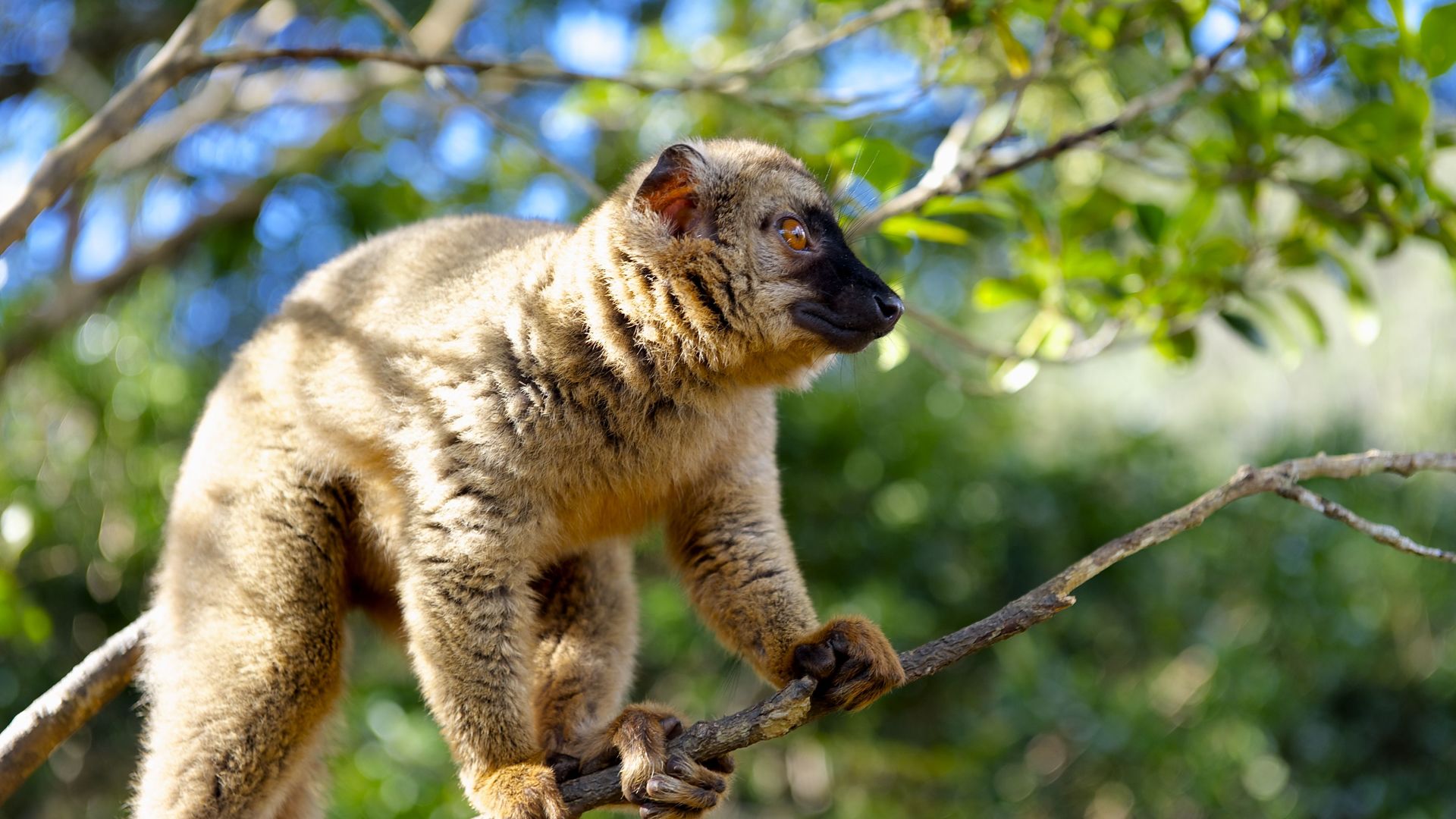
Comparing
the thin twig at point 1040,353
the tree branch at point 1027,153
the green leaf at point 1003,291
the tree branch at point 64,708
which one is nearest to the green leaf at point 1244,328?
the thin twig at point 1040,353

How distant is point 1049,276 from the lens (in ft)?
15.7

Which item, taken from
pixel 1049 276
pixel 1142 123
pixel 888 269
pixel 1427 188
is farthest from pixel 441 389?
pixel 1427 188

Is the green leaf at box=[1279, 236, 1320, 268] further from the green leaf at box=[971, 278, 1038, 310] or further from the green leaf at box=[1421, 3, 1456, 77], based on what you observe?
the green leaf at box=[971, 278, 1038, 310]

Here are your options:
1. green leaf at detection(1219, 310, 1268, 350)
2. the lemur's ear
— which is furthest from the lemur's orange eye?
green leaf at detection(1219, 310, 1268, 350)

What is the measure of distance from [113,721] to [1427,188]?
28.7 ft

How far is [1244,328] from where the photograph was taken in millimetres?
4910

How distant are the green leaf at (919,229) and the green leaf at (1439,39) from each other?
1577 millimetres

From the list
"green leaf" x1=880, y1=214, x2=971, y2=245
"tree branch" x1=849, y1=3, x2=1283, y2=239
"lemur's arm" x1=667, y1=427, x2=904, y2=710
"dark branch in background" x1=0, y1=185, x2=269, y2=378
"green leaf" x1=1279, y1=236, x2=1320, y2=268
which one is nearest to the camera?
"lemur's arm" x1=667, y1=427, x2=904, y2=710

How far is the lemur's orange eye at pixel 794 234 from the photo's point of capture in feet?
11.8

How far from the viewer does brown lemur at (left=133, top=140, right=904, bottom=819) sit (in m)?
3.29

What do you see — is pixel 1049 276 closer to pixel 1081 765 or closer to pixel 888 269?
pixel 888 269

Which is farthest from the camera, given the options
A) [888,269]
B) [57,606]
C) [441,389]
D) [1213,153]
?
[57,606]

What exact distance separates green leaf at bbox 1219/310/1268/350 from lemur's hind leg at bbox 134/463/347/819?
340 centimetres

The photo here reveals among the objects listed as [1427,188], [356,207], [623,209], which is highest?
[623,209]
